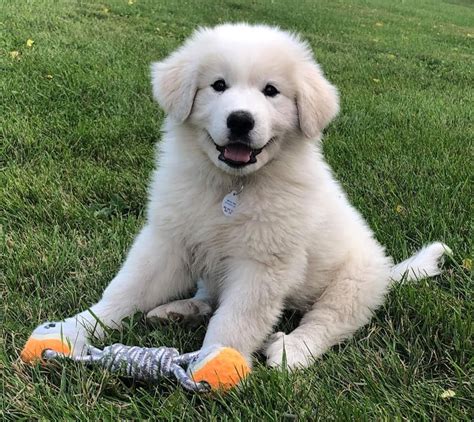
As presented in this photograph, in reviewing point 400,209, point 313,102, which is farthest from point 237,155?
point 400,209

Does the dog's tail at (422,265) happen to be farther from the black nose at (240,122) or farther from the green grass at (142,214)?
the black nose at (240,122)

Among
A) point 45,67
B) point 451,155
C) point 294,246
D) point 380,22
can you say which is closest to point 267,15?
point 380,22

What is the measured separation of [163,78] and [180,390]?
4.05 feet

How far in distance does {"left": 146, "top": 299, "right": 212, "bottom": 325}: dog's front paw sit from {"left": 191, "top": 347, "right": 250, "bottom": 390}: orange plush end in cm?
42

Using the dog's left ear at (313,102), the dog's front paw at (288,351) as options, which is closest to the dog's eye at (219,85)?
the dog's left ear at (313,102)

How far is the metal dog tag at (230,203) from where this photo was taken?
221cm

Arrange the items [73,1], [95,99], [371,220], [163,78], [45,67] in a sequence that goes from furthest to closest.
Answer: [73,1]
[45,67]
[95,99]
[371,220]
[163,78]

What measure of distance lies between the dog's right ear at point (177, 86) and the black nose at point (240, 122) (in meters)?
0.26

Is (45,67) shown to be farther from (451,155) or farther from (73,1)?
(73,1)

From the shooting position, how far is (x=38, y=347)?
1907mm

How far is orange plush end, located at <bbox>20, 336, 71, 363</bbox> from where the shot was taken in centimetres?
190

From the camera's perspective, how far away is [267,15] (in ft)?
40.2

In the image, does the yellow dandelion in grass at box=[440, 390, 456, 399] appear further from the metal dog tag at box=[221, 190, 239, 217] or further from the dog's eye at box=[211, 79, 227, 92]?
the dog's eye at box=[211, 79, 227, 92]

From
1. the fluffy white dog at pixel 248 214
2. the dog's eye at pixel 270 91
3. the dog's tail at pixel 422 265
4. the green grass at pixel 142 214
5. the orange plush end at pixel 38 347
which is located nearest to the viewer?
the green grass at pixel 142 214
